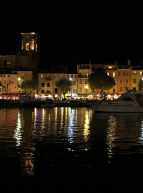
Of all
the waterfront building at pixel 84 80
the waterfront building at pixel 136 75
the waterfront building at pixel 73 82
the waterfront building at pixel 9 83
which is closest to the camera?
the waterfront building at pixel 9 83

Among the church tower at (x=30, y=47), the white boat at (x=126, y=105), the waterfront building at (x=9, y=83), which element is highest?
the church tower at (x=30, y=47)

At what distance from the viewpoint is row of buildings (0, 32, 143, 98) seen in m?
111

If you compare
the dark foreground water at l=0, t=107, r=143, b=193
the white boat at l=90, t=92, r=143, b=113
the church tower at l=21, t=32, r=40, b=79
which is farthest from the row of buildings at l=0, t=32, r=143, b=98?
the dark foreground water at l=0, t=107, r=143, b=193

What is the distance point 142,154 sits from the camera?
725 inches

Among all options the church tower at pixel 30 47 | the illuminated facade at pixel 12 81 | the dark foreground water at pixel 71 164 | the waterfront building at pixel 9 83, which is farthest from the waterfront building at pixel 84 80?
the dark foreground water at pixel 71 164

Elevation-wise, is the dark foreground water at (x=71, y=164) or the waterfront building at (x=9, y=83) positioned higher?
the waterfront building at (x=9, y=83)

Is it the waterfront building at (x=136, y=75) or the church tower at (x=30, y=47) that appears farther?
the church tower at (x=30, y=47)

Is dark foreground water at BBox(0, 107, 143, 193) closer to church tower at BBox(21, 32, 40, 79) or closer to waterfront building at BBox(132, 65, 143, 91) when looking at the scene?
waterfront building at BBox(132, 65, 143, 91)

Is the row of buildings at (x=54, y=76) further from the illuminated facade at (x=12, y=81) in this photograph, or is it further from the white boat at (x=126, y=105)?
the white boat at (x=126, y=105)

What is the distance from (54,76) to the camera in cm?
11431

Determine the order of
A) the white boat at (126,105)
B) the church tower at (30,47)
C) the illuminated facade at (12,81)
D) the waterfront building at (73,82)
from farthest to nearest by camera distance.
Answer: the church tower at (30,47) < the waterfront building at (73,82) < the illuminated facade at (12,81) < the white boat at (126,105)

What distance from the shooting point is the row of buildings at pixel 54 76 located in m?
111

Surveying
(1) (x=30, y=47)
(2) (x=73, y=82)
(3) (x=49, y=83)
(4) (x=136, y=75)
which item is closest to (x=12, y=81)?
(3) (x=49, y=83)

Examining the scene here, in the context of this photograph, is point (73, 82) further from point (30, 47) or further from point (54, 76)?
point (30, 47)
